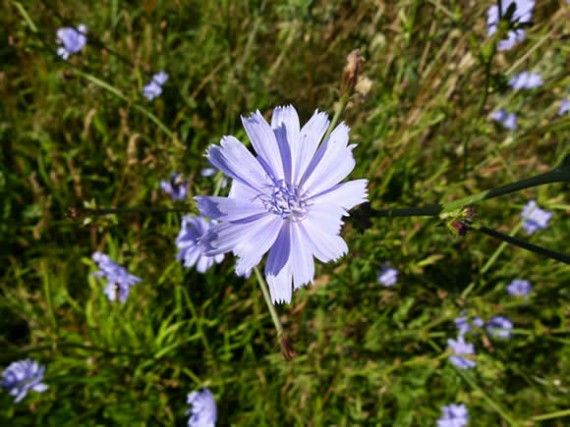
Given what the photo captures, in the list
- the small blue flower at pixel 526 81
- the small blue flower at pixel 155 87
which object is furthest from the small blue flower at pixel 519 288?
the small blue flower at pixel 155 87

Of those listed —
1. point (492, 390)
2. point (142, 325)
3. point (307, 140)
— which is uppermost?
point (142, 325)

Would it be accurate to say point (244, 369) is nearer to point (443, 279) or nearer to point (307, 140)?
point (443, 279)

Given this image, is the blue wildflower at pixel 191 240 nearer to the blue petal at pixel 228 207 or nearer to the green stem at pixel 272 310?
the green stem at pixel 272 310

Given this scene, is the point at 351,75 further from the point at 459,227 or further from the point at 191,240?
the point at 191,240

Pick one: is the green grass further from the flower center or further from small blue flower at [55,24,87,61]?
the flower center

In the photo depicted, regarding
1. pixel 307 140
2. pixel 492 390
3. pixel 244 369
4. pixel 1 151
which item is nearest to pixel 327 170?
pixel 307 140

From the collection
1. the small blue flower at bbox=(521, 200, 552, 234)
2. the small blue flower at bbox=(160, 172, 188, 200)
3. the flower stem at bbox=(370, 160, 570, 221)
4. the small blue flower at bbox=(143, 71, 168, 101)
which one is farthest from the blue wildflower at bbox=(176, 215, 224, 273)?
the small blue flower at bbox=(521, 200, 552, 234)
